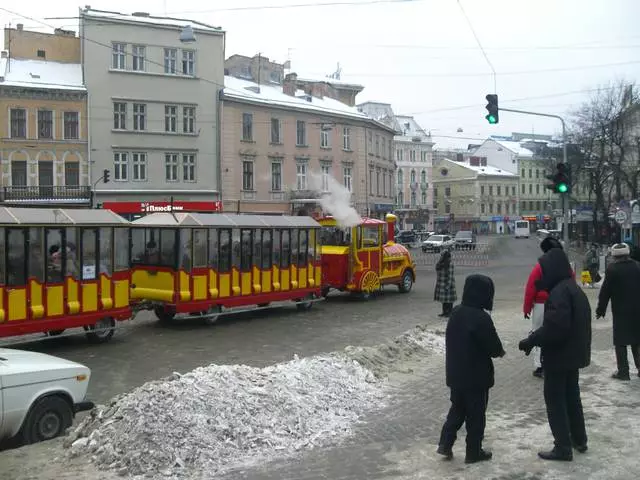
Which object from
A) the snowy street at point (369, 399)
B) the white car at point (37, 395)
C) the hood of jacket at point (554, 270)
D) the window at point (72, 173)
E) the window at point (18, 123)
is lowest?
the snowy street at point (369, 399)

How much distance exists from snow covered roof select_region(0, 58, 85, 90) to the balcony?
5.65 meters

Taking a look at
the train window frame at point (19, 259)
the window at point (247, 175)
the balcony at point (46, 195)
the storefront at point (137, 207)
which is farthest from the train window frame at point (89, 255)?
the window at point (247, 175)

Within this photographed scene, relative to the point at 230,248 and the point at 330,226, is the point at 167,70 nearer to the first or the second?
the point at 330,226

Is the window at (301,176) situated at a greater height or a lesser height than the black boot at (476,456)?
greater

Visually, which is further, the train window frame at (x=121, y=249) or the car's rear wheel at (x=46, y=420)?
the train window frame at (x=121, y=249)

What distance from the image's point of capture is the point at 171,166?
41031mm

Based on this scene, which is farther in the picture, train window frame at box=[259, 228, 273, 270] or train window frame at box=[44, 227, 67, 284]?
train window frame at box=[259, 228, 273, 270]

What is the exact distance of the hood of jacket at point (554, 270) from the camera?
6.23m

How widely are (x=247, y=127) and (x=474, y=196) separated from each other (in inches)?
2636

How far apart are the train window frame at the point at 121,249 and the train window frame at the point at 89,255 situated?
0.40 metres

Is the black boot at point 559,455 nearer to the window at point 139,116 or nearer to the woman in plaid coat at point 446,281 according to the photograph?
the woman in plaid coat at point 446,281

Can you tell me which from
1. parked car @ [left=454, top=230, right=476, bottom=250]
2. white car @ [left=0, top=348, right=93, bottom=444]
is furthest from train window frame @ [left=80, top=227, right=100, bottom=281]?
parked car @ [left=454, top=230, right=476, bottom=250]

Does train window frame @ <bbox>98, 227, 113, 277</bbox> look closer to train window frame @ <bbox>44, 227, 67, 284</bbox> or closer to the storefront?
train window frame @ <bbox>44, 227, 67, 284</bbox>

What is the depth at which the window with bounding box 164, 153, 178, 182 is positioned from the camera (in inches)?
1609
